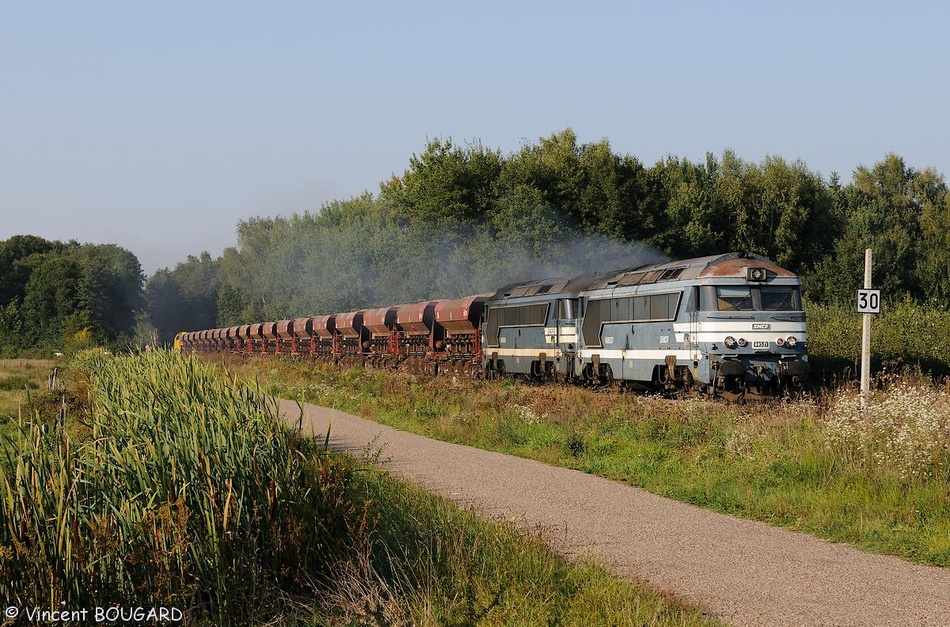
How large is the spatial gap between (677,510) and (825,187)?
2813 inches

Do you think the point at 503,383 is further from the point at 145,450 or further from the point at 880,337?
the point at 145,450

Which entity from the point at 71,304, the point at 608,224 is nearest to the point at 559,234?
the point at 608,224

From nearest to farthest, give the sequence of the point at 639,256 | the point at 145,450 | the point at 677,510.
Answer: the point at 145,450, the point at 677,510, the point at 639,256

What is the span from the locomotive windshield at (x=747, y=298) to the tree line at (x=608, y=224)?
2794 cm

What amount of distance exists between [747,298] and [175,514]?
17141 millimetres

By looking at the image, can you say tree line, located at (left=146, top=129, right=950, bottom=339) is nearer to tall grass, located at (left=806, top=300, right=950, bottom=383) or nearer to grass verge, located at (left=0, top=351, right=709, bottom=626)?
tall grass, located at (left=806, top=300, right=950, bottom=383)

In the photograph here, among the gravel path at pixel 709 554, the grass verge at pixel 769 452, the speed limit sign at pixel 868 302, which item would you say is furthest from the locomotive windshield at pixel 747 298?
the gravel path at pixel 709 554

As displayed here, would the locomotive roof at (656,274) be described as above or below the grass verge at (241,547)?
above

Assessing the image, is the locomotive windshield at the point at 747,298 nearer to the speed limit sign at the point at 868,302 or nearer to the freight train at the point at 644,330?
the freight train at the point at 644,330

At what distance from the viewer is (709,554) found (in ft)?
29.8

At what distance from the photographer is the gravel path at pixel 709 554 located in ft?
24.3

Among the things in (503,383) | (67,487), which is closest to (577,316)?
(503,383)

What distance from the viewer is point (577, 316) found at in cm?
2816
